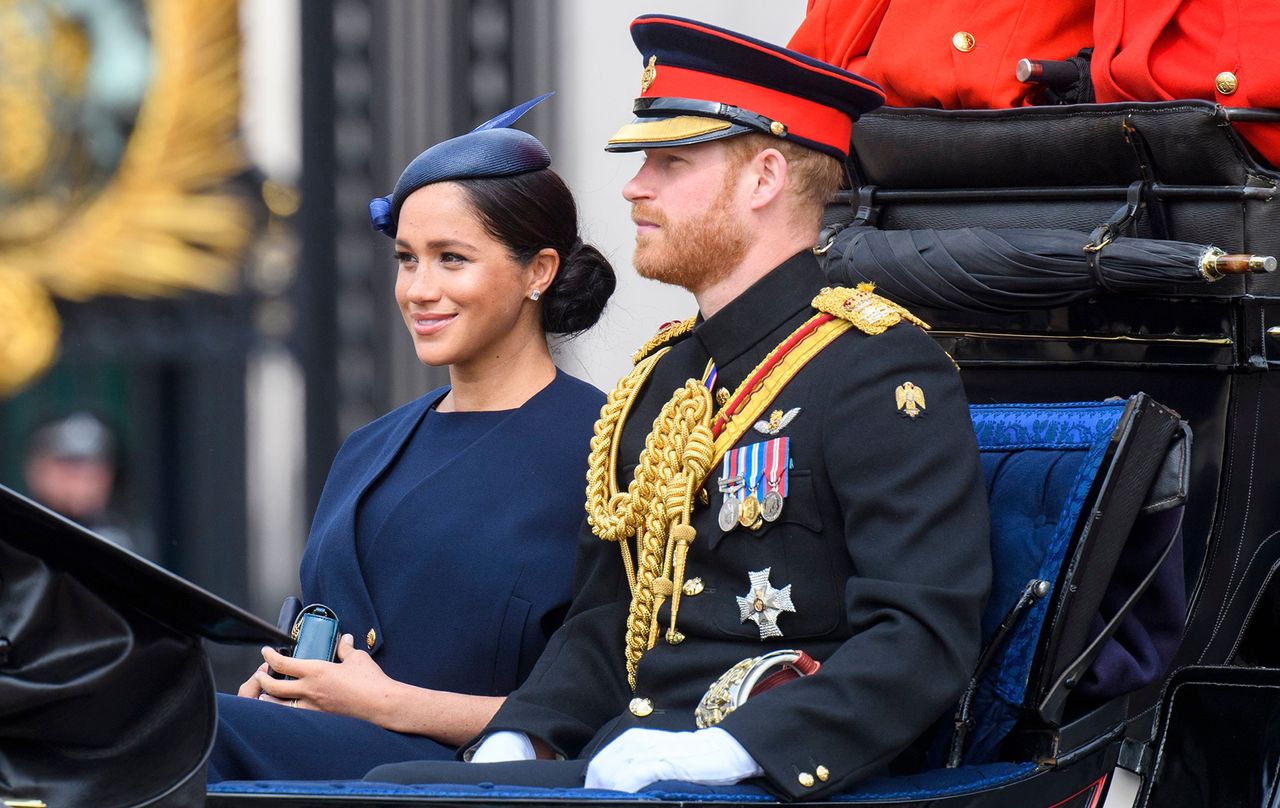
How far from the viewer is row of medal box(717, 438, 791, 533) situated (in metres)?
2.27

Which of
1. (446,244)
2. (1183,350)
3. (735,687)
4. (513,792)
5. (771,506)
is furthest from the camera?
(446,244)

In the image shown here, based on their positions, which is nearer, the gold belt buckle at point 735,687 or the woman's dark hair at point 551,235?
the gold belt buckle at point 735,687

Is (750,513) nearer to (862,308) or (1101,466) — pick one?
(862,308)

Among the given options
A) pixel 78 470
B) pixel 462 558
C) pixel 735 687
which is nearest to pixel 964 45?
pixel 462 558

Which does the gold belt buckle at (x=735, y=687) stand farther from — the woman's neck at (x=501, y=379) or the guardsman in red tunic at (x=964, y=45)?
the guardsman in red tunic at (x=964, y=45)

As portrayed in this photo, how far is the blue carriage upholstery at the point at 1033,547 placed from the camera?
87.0 inches

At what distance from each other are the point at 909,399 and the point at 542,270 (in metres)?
0.79

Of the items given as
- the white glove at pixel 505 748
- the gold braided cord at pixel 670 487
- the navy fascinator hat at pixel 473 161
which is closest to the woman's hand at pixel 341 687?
the white glove at pixel 505 748

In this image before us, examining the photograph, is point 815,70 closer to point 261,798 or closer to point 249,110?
point 261,798

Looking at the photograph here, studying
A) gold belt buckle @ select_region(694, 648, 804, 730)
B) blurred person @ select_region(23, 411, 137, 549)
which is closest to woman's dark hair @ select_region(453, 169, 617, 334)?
gold belt buckle @ select_region(694, 648, 804, 730)

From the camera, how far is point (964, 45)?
9.36 ft

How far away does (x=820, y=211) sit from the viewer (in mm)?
2473

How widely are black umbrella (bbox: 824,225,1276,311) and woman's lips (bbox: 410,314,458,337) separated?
23.3 inches

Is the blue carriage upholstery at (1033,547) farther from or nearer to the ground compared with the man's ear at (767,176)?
nearer to the ground
